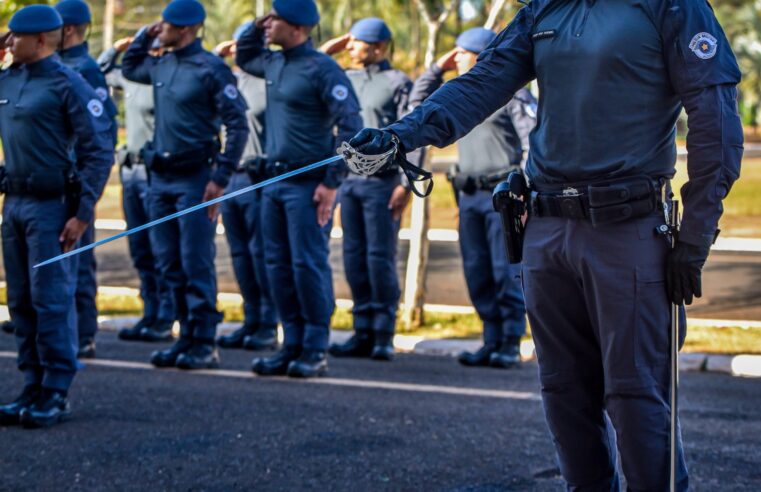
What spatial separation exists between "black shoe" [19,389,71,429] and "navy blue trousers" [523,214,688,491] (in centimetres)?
334

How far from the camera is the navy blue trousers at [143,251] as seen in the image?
400 inches

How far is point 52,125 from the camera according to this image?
6.97 meters

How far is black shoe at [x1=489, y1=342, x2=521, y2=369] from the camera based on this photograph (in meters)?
8.83

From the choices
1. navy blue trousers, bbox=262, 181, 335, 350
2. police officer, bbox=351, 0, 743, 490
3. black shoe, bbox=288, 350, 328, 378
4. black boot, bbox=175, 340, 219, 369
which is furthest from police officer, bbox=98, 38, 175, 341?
police officer, bbox=351, 0, 743, 490

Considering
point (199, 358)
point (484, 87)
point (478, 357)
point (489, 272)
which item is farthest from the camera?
point (489, 272)

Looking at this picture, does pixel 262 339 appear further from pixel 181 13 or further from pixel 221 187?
pixel 181 13

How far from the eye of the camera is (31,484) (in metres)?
5.66

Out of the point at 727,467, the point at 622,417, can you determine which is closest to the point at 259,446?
the point at 727,467

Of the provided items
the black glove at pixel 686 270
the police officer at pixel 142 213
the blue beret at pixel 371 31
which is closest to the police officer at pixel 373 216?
the blue beret at pixel 371 31

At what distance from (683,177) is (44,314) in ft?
48.8

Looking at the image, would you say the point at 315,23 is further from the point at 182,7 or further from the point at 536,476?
the point at 536,476

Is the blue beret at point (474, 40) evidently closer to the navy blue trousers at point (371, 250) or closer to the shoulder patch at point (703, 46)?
the navy blue trousers at point (371, 250)

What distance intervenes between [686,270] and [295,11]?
4900 mm

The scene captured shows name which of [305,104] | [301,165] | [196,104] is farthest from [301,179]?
[196,104]
